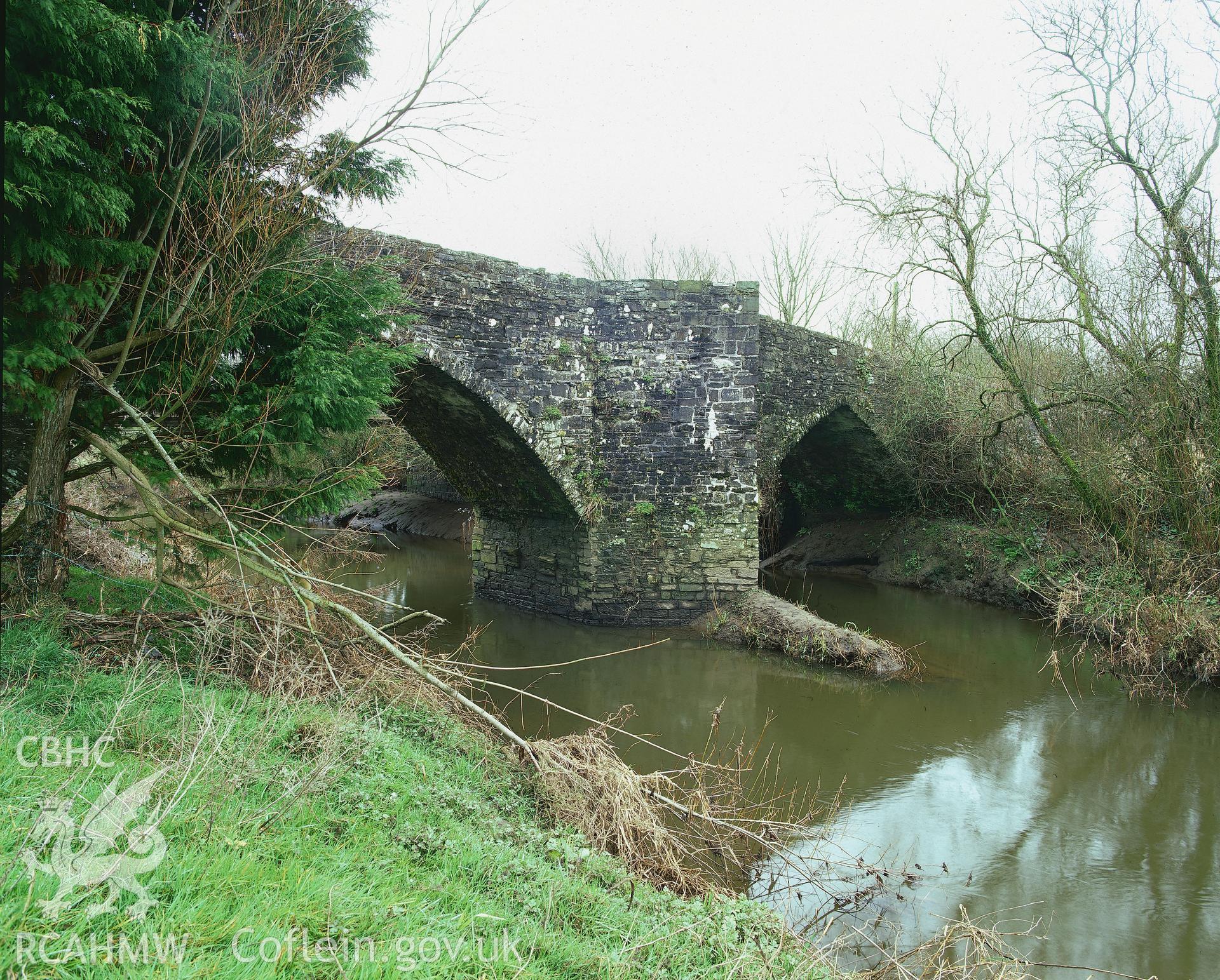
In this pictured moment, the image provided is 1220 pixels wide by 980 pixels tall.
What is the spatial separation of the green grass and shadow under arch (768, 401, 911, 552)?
8.48m

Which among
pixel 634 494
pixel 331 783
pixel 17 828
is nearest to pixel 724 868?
pixel 331 783

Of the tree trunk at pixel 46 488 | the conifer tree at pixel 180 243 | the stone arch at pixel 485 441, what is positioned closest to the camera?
the conifer tree at pixel 180 243

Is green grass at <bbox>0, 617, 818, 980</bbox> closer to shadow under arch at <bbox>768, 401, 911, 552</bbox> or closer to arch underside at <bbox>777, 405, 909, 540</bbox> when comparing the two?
shadow under arch at <bbox>768, 401, 911, 552</bbox>

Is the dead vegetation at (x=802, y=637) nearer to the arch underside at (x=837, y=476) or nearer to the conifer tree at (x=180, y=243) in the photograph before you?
the arch underside at (x=837, y=476)

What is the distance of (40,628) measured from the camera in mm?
3609

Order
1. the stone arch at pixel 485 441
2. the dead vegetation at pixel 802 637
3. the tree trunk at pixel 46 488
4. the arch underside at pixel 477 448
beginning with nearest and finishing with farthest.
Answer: the tree trunk at pixel 46 488, the dead vegetation at pixel 802 637, the stone arch at pixel 485 441, the arch underside at pixel 477 448

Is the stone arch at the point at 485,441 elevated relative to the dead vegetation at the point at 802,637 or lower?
elevated

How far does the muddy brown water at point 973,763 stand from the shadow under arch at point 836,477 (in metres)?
3.45

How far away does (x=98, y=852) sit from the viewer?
1.86 metres

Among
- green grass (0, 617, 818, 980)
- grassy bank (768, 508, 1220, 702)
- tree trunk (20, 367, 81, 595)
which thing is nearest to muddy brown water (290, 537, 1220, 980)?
grassy bank (768, 508, 1220, 702)

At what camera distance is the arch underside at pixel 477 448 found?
8.27 m

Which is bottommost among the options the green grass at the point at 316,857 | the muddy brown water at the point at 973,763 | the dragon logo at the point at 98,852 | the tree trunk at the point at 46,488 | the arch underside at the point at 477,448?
the muddy brown water at the point at 973,763

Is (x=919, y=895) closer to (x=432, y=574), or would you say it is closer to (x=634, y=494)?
(x=634, y=494)

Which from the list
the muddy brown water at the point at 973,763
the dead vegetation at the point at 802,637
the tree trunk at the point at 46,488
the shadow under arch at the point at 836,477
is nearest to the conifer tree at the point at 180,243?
the tree trunk at the point at 46,488
